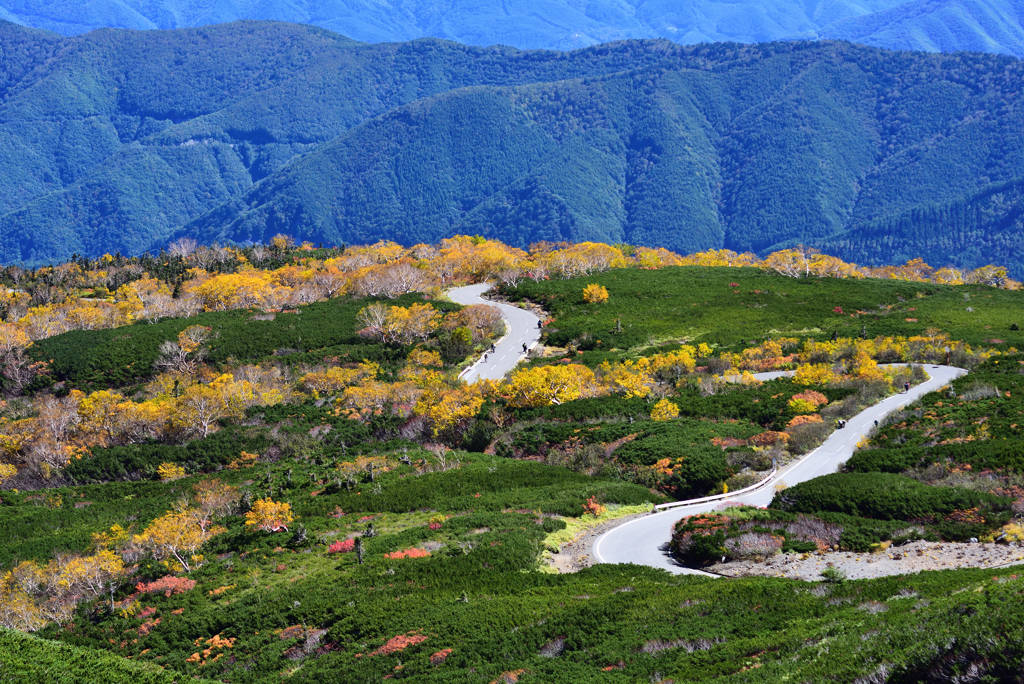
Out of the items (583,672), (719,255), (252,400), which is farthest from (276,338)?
(719,255)

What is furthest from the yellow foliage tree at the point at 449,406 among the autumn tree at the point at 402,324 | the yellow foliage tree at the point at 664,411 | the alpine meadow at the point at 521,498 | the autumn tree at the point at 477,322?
the autumn tree at the point at 402,324

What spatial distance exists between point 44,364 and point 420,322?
3772cm

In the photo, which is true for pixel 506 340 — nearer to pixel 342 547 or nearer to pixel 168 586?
pixel 342 547

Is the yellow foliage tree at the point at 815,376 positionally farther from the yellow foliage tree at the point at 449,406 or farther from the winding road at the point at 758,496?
the yellow foliage tree at the point at 449,406

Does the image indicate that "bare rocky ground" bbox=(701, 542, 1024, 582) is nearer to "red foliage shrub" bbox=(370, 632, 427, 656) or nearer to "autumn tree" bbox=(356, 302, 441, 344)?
"red foliage shrub" bbox=(370, 632, 427, 656)

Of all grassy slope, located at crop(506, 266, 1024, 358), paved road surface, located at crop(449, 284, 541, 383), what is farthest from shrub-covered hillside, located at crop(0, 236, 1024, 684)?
paved road surface, located at crop(449, 284, 541, 383)

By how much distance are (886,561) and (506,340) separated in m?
57.2

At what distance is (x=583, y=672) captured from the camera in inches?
703

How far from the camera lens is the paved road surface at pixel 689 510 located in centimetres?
2811

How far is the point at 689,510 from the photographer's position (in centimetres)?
3288

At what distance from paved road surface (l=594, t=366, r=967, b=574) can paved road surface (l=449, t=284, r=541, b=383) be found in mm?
27811

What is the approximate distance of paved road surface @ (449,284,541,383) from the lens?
222 ft

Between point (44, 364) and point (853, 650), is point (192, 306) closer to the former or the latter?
point (44, 364)

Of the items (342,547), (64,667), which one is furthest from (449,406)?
(64,667)
